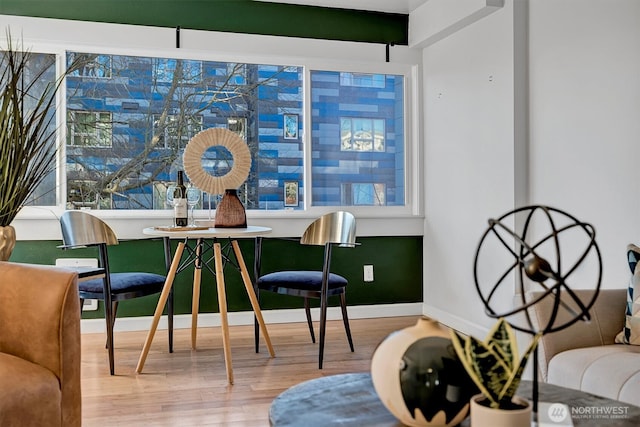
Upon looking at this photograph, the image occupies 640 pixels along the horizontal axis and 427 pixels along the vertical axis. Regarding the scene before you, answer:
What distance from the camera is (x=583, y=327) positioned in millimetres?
2115

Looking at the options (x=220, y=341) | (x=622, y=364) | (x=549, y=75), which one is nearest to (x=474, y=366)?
(x=622, y=364)

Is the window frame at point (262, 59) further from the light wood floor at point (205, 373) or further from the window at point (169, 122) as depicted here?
the light wood floor at point (205, 373)

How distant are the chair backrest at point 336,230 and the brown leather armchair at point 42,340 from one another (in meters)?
1.72

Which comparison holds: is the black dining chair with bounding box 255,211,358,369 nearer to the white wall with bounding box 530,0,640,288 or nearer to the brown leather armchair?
the white wall with bounding box 530,0,640,288

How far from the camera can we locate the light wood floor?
2459 mm

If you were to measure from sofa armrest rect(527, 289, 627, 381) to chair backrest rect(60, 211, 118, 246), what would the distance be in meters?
2.26

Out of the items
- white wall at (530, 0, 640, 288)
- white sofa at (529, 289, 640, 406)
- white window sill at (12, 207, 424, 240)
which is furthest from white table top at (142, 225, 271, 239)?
white wall at (530, 0, 640, 288)

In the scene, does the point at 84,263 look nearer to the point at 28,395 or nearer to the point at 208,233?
the point at 208,233

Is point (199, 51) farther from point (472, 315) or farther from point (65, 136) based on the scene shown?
point (472, 315)

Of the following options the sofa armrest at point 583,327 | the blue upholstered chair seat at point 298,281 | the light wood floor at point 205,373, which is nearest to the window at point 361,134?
the light wood floor at point 205,373

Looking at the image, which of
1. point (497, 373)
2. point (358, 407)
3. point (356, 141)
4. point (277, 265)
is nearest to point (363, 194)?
point (356, 141)

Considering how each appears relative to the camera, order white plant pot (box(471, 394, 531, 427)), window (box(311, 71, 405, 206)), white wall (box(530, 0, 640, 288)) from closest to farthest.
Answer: white plant pot (box(471, 394, 531, 427)) → white wall (box(530, 0, 640, 288)) → window (box(311, 71, 405, 206))

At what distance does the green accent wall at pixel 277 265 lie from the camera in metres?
3.97

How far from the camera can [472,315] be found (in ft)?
12.7
